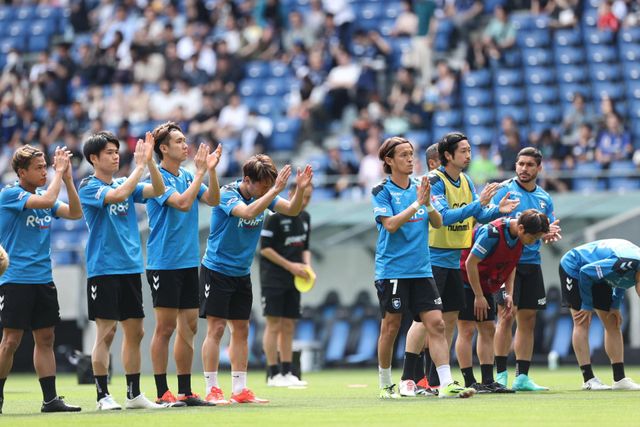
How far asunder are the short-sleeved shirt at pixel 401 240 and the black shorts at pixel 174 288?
68.8 inches

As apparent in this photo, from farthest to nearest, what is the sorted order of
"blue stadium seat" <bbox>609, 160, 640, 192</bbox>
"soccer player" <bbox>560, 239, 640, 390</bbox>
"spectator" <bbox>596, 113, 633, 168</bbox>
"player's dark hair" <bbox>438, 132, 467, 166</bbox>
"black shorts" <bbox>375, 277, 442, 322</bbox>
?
"spectator" <bbox>596, 113, 633, 168</bbox> → "blue stadium seat" <bbox>609, 160, 640, 192</bbox> → "soccer player" <bbox>560, 239, 640, 390</bbox> → "player's dark hair" <bbox>438, 132, 467, 166</bbox> → "black shorts" <bbox>375, 277, 442, 322</bbox>

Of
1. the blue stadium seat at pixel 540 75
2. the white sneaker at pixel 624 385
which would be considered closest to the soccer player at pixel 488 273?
the white sneaker at pixel 624 385

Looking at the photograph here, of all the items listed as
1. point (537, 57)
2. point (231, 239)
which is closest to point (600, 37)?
point (537, 57)

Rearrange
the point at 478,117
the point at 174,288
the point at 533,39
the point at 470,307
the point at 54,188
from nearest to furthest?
the point at 54,188 → the point at 174,288 → the point at 470,307 → the point at 478,117 → the point at 533,39

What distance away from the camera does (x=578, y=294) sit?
13906 millimetres

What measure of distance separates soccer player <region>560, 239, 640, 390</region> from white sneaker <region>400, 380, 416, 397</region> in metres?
2.07

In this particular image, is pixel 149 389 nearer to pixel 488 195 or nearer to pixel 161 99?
pixel 488 195

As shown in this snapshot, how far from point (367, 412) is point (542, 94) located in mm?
14851

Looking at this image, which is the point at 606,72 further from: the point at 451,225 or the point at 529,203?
the point at 451,225

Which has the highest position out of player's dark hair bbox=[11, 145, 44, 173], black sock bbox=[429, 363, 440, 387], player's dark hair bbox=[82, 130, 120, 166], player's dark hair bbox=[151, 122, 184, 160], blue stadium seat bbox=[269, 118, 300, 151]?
blue stadium seat bbox=[269, 118, 300, 151]

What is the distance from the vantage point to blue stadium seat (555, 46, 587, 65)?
A: 83.1ft

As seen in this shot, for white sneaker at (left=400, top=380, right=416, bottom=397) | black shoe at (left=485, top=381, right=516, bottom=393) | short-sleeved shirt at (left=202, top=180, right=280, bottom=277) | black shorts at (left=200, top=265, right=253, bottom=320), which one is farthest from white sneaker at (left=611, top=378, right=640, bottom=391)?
short-sleeved shirt at (left=202, top=180, right=280, bottom=277)

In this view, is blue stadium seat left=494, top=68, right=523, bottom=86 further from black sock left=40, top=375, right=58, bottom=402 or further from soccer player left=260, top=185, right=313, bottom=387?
black sock left=40, top=375, right=58, bottom=402

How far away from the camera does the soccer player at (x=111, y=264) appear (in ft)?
38.0
